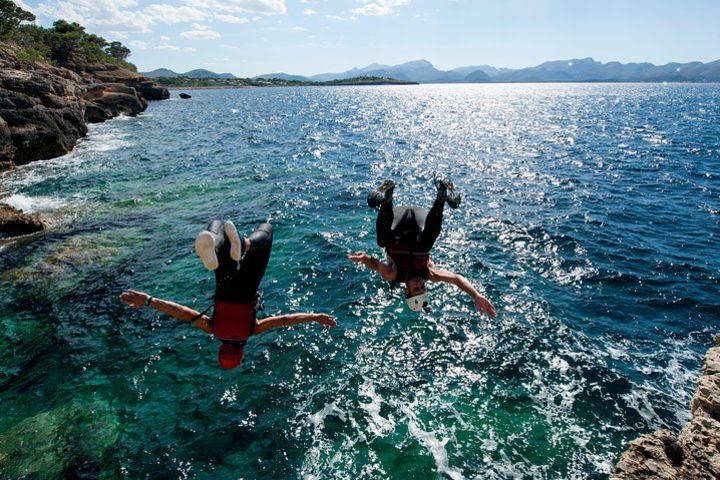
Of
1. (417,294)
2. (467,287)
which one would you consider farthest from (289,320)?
(467,287)

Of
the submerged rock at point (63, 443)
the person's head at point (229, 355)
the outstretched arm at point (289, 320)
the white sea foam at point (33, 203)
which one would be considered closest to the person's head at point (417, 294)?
the outstretched arm at point (289, 320)

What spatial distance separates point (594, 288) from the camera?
676 inches

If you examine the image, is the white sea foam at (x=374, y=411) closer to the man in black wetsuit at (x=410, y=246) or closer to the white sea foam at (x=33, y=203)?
the man in black wetsuit at (x=410, y=246)

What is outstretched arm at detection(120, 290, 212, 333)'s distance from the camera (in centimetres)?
647

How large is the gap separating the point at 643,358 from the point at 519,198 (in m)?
16.8

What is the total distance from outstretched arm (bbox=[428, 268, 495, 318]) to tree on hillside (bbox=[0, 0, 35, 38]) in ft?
295

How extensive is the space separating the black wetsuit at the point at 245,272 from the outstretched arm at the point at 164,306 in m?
0.58

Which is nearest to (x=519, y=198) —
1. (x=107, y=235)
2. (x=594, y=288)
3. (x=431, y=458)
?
(x=594, y=288)

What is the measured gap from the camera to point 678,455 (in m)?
8.00

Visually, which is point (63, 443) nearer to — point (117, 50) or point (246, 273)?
point (246, 273)

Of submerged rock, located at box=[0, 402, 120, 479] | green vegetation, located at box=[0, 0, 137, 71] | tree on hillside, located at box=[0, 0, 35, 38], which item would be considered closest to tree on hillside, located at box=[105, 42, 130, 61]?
green vegetation, located at box=[0, 0, 137, 71]

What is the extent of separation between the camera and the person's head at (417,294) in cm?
888

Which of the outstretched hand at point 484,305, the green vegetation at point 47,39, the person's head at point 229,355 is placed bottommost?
the person's head at point 229,355

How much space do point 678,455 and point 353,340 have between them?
30.2ft
